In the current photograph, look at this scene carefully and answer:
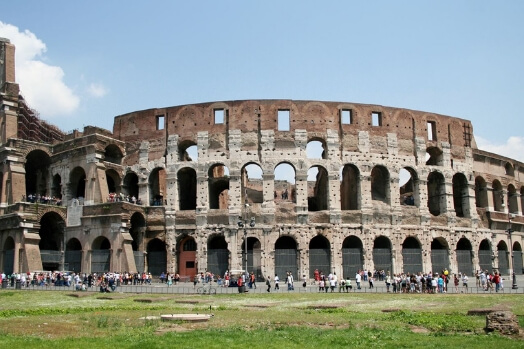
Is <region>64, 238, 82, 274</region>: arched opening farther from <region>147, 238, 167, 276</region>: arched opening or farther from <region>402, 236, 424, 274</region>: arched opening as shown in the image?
<region>402, 236, 424, 274</region>: arched opening

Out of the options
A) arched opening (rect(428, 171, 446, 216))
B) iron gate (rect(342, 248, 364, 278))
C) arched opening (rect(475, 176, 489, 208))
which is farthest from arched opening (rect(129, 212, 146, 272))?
arched opening (rect(475, 176, 489, 208))

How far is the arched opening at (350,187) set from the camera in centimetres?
4319

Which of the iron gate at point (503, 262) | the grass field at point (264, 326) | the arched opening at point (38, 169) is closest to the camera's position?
the grass field at point (264, 326)

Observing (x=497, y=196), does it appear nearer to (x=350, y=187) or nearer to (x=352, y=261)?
(x=350, y=187)

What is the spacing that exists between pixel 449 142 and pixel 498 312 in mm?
34066

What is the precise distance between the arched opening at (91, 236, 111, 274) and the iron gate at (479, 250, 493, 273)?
2774cm

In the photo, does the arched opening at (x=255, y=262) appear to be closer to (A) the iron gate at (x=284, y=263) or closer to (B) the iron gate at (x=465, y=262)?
(A) the iron gate at (x=284, y=263)

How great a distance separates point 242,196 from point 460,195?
17.8 m

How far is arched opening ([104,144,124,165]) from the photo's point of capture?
148ft

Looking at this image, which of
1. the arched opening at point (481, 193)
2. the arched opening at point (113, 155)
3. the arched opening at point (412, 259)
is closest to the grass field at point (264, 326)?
the arched opening at point (412, 259)

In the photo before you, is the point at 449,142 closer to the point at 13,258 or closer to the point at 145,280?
the point at 145,280

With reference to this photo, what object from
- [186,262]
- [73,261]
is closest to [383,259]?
[186,262]

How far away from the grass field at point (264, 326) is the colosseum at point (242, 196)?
54.3 feet

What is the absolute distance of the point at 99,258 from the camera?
40469mm
